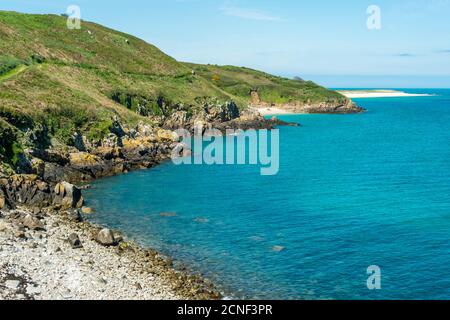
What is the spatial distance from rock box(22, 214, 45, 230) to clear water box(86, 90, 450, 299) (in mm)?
7433

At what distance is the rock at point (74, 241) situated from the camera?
1642 inches

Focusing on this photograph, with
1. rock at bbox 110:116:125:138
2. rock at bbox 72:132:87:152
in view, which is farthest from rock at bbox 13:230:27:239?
rock at bbox 110:116:125:138

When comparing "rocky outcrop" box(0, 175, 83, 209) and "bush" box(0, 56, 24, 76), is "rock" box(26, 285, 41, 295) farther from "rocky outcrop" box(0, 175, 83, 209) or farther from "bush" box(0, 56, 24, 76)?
"bush" box(0, 56, 24, 76)

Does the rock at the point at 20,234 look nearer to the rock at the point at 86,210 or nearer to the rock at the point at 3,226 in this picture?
the rock at the point at 3,226

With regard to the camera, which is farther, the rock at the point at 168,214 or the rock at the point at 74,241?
the rock at the point at 168,214

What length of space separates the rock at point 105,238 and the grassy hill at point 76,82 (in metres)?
23.5

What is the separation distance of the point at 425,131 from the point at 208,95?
238 ft

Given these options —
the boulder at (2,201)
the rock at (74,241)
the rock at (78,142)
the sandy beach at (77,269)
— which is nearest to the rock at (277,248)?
the sandy beach at (77,269)

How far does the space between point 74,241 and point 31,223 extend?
5973 millimetres

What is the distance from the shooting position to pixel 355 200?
59.8 metres

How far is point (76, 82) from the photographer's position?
4589 inches

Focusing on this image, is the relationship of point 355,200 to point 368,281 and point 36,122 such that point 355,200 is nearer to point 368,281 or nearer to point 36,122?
point 368,281
